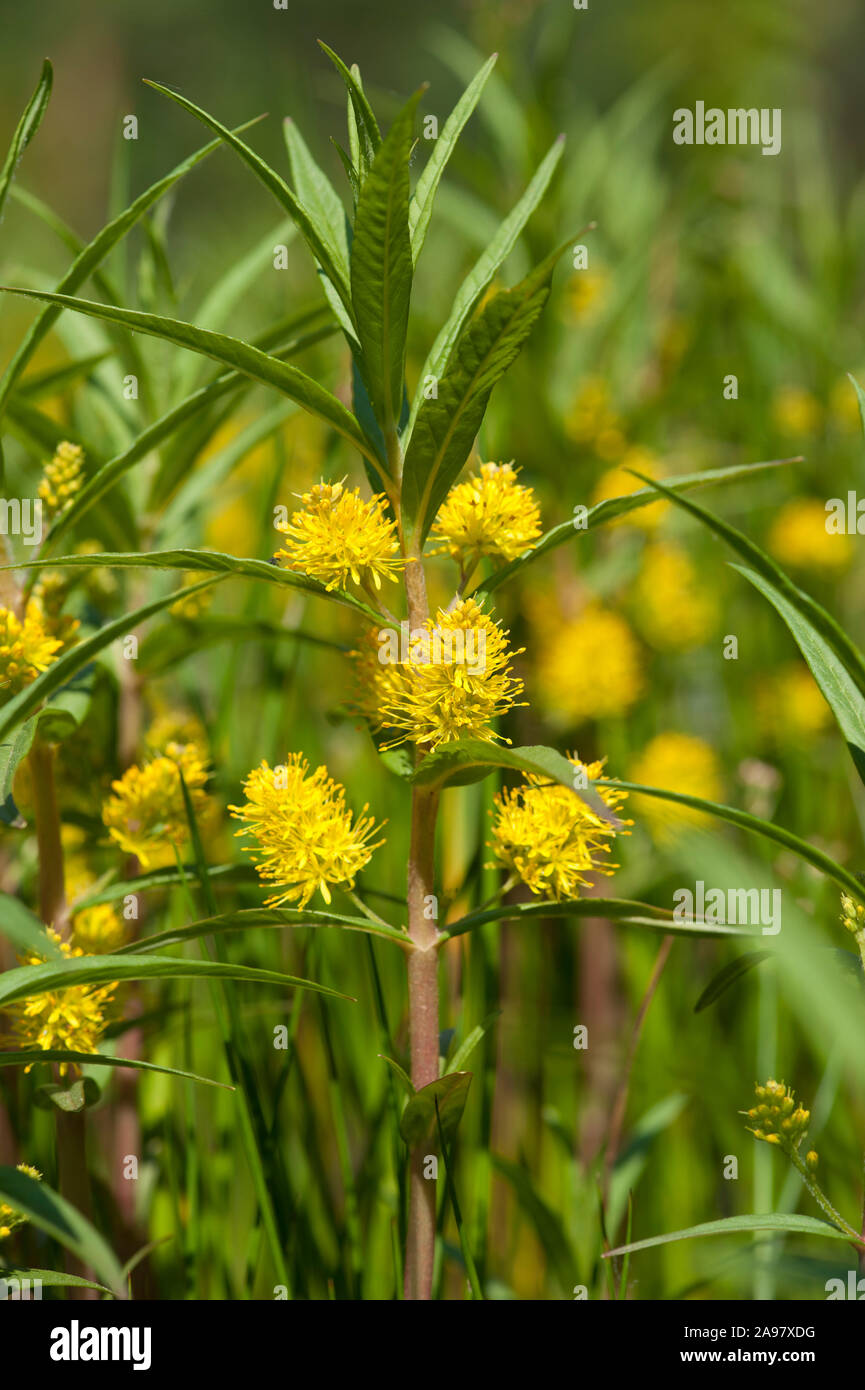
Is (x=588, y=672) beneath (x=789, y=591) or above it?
above

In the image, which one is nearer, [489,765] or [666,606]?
[489,765]

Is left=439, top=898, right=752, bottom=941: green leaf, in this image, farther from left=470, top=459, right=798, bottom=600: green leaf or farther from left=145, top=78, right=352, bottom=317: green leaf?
left=145, top=78, right=352, bottom=317: green leaf

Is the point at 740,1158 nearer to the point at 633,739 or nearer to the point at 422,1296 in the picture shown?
the point at 633,739

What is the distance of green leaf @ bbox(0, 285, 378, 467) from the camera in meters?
0.51

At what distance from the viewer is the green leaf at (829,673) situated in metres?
0.58

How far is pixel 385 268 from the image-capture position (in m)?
0.52

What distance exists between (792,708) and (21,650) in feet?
3.78

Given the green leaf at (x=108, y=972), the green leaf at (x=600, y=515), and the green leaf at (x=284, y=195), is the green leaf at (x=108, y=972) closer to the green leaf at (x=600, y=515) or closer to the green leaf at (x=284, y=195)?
the green leaf at (x=600, y=515)

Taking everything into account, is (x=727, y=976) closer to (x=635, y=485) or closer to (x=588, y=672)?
(x=588, y=672)

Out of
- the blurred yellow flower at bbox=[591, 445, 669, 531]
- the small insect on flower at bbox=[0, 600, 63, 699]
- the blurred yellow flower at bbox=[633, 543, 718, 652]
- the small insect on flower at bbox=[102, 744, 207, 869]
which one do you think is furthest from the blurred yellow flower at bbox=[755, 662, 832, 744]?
the small insect on flower at bbox=[0, 600, 63, 699]

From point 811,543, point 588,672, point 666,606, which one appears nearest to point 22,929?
point 588,672

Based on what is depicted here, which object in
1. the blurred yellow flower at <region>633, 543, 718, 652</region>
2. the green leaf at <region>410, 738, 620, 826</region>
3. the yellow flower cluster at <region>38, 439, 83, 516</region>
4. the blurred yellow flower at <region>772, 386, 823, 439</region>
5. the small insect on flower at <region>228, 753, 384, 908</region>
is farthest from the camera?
the blurred yellow flower at <region>772, 386, 823, 439</region>

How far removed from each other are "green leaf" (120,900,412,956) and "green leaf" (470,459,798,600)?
0.61ft

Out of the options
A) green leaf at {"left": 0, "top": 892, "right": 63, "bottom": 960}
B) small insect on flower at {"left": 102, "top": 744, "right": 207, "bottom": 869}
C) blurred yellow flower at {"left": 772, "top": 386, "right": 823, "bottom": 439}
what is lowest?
green leaf at {"left": 0, "top": 892, "right": 63, "bottom": 960}
